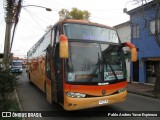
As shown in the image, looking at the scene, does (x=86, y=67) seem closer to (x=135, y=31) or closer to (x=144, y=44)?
(x=144, y=44)

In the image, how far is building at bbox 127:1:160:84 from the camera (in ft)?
68.0

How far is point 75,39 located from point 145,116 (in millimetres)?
3721

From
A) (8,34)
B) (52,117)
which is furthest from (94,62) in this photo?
(8,34)

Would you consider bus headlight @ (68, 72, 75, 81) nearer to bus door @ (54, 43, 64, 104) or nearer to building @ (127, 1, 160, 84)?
bus door @ (54, 43, 64, 104)

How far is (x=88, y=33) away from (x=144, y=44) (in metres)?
14.3

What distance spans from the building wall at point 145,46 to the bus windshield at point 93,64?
40.9 ft

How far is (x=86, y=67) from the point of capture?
8.30m

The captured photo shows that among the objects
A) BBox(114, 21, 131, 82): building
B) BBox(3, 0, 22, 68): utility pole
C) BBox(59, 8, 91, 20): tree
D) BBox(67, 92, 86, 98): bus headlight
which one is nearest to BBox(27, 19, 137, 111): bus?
BBox(67, 92, 86, 98): bus headlight

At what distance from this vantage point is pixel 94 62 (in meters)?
8.48

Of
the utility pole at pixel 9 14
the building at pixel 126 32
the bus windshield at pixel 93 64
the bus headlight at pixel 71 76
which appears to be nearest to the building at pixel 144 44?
the building at pixel 126 32

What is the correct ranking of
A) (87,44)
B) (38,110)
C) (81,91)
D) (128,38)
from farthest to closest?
(128,38), (38,110), (87,44), (81,91)

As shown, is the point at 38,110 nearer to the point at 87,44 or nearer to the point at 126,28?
the point at 87,44

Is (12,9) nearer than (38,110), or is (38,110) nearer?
(38,110)

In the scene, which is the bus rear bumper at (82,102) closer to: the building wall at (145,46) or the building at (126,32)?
the building wall at (145,46)
